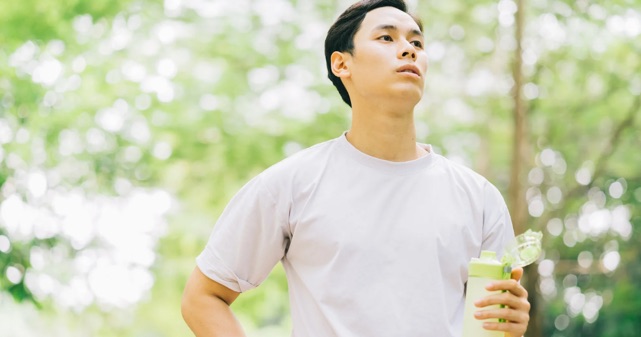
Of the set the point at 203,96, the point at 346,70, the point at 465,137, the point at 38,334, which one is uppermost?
the point at 346,70

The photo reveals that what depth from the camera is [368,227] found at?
2166 millimetres

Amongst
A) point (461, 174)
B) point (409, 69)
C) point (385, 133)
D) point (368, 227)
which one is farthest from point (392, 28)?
point (368, 227)

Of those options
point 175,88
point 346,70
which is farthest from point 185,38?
point 346,70

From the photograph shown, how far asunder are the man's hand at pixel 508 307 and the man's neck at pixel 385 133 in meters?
0.51

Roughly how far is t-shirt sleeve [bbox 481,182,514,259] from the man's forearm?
0.64 meters

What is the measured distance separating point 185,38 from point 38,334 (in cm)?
516

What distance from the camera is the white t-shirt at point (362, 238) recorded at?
2.11 meters

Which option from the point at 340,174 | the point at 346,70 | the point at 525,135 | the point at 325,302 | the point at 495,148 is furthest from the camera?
the point at 495,148

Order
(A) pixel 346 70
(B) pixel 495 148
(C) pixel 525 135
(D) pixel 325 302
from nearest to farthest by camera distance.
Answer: (D) pixel 325 302, (A) pixel 346 70, (C) pixel 525 135, (B) pixel 495 148

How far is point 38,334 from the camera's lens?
11992 mm

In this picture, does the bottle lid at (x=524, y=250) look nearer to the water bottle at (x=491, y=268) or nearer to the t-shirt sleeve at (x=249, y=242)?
the water bottle at (x=491, y=268)

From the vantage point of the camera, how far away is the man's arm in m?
2.21

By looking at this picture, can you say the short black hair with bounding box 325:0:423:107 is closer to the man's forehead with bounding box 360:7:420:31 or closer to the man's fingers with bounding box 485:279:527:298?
the man's forehead with bounding box 360:7:420:31

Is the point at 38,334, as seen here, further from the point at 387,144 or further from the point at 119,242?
the point at 387,144
